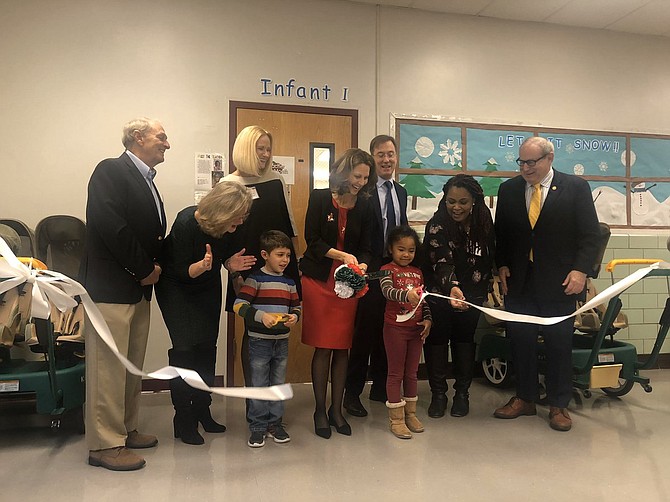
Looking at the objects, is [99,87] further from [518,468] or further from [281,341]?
[518,468]

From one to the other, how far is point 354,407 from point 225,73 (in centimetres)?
262

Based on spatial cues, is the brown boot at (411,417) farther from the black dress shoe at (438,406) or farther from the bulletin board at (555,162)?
the bulletin board at (555,162)

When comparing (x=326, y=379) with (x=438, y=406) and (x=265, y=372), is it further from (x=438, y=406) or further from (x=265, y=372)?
(x=438, y=406)

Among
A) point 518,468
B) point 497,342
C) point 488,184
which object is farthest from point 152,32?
point 518,468

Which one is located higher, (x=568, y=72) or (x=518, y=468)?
(x=568, y=72)

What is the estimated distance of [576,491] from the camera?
2.29 m

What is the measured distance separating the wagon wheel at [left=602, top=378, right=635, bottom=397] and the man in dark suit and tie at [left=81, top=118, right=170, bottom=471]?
314 centimetres

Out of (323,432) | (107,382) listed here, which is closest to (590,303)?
(323,432)

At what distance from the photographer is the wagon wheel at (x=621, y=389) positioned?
3.66 meters

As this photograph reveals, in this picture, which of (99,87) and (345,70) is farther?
(345,70)

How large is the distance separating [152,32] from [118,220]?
211 cm

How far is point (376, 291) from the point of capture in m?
3.28

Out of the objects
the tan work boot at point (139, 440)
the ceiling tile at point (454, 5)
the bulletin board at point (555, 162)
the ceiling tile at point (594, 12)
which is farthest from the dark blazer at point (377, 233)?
the ceiling tile at point (594, 12)

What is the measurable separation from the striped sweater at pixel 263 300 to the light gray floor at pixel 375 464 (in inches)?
24.4
